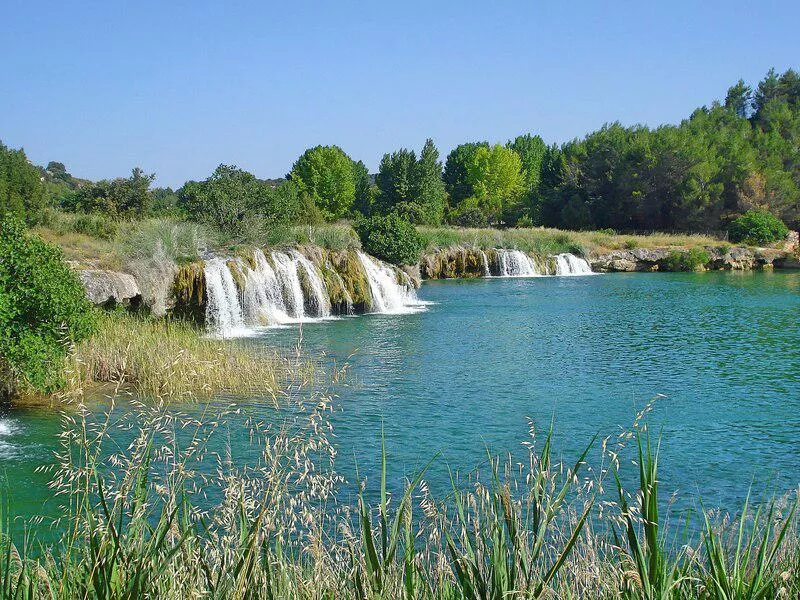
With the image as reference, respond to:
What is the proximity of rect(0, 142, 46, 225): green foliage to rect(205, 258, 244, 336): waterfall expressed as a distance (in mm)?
6561

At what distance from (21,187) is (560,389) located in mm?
19864

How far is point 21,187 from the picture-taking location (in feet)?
85.1

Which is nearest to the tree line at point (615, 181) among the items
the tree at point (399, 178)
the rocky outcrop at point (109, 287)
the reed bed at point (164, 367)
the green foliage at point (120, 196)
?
the tree at point (399, 178)

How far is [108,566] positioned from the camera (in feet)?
11.9

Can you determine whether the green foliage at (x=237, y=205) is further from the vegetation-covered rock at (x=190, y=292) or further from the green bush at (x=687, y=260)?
the green bush at (x=687, y=260)

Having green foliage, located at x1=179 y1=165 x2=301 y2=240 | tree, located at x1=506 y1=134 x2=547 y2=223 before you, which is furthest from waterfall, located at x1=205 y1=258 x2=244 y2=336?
tree, located at x1=506 y1=134 x2=547 y2=223

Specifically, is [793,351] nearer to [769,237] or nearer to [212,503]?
[212,503]

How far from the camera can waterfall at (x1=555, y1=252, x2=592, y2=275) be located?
1964 inches

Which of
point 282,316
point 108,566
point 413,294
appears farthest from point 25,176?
point 108,566

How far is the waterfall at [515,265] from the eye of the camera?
4831 centimetres

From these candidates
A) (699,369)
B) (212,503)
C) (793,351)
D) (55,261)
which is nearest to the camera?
(212,503)

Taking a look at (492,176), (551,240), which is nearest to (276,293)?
(551,240)

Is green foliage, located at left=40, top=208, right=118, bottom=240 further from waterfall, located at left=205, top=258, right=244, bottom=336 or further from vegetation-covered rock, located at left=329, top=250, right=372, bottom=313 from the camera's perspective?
vegetation-covered rock, located at left=329, top=250, right=372, bottom=313

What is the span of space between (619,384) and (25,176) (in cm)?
2097
